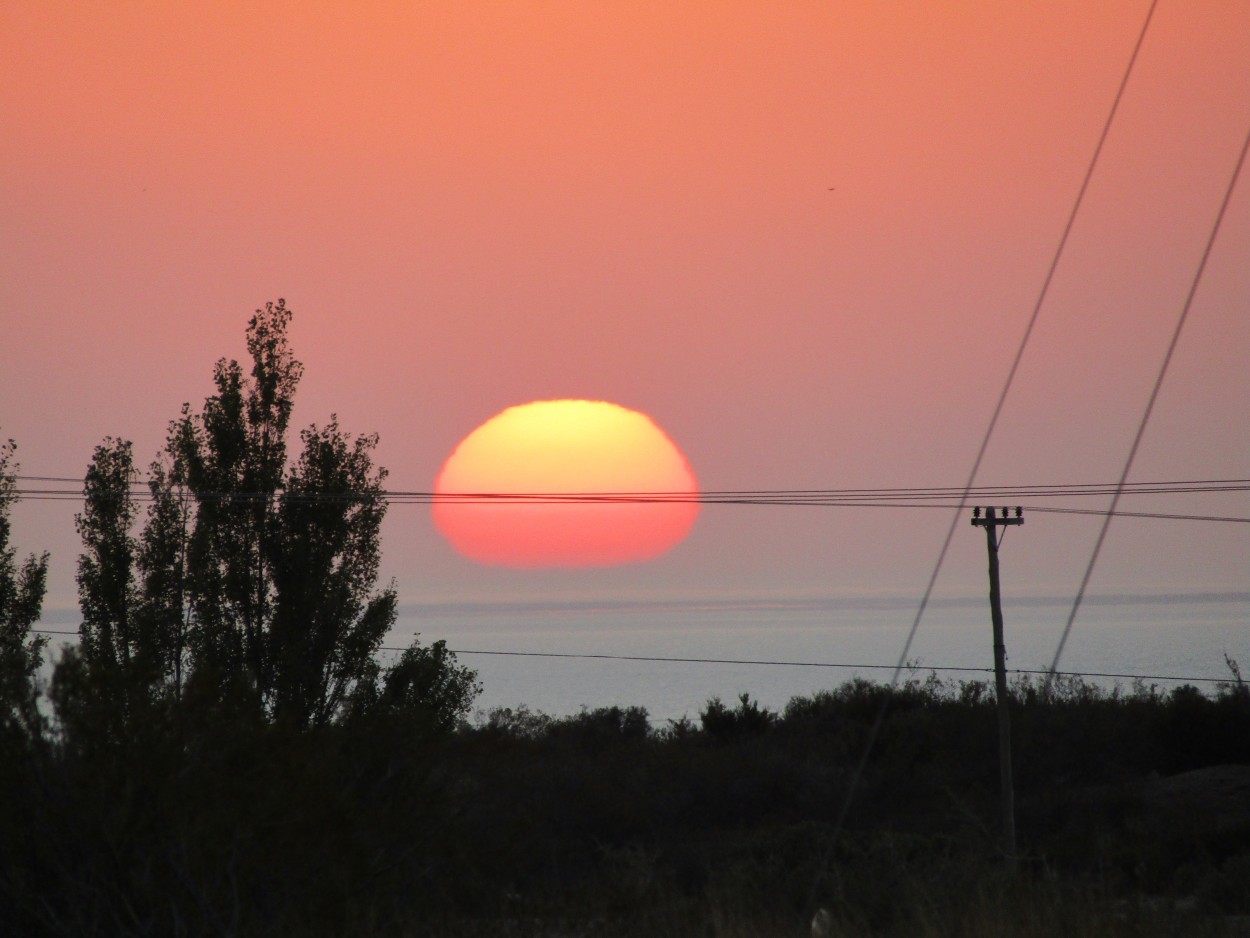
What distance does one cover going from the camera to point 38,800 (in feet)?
31.4

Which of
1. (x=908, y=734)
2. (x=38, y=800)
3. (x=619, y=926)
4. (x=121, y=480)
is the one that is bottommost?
(x=619, y=926)

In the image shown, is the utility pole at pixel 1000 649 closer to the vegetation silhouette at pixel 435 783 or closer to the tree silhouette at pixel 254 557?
the vegetation silhouette at pixel 435 783

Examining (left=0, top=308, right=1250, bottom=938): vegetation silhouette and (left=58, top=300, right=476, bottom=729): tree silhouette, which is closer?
(left=0, top=308, right=1250, bottom=938): vegetation silhouette

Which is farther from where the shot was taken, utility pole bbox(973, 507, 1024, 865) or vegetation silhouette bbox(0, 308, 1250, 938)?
utility pole bbox(973, 507, 1024, 865)

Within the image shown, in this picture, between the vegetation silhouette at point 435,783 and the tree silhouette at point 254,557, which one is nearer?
the vegetation silhouette at point 435,783

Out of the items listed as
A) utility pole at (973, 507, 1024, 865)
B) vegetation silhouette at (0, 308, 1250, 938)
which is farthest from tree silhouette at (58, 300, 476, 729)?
utility pole at (973, 507, 1024, 865)

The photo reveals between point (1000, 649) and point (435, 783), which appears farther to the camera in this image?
point (1000, 649)

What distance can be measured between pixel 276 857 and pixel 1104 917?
6906 millimetres

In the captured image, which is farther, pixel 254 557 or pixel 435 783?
pixel 254 557

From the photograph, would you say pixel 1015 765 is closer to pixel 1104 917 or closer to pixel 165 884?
pixel 1104 917

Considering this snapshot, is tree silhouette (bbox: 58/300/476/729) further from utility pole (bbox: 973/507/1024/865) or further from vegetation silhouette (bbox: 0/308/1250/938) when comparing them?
utility pole (bbox: 973/507/1024/865)

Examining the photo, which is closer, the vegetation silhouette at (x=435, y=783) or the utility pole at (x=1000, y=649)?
the vegetation silhouette at (x=435, y=783)

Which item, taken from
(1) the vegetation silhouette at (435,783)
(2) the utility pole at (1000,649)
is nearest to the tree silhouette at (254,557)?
(1) the vegetation silhouette at (435,783)

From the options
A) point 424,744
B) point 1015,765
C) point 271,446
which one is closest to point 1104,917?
point 424,744
